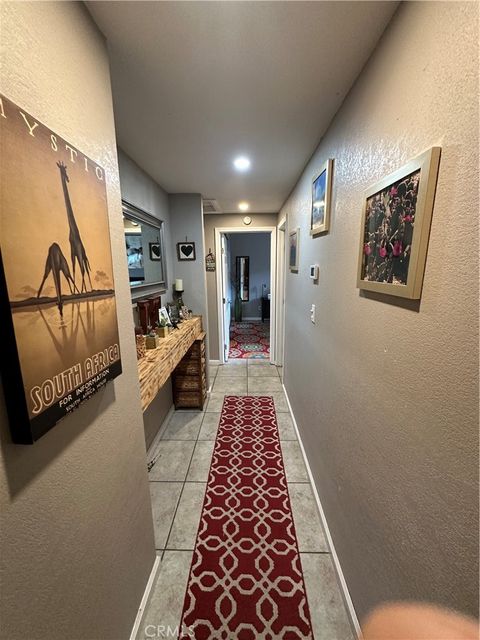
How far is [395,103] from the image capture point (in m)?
0.82

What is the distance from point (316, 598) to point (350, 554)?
1.00ft

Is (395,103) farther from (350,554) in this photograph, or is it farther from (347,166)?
(350,554)

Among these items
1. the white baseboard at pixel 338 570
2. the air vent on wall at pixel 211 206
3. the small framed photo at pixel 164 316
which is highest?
the air vent on wall at pixel 211 206

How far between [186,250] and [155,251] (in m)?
0.51

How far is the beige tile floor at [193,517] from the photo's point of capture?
3.79 ft

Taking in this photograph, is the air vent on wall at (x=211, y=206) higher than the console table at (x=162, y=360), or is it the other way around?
the air vent on wall at (x=211, y=206)

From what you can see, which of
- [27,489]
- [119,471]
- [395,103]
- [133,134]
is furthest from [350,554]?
[133,134]

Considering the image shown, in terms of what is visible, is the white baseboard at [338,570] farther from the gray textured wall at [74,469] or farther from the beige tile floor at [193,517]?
the gray textured wall at [74,469]

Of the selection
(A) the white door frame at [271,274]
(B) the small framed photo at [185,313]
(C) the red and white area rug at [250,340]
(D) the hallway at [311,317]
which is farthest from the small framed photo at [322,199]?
(C) the red and white area rug at [250,340]

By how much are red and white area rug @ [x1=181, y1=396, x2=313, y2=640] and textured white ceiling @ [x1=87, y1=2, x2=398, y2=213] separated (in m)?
2.39

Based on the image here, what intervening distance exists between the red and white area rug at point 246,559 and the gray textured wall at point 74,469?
0.36 metres

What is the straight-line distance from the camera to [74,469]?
2.35 ft
